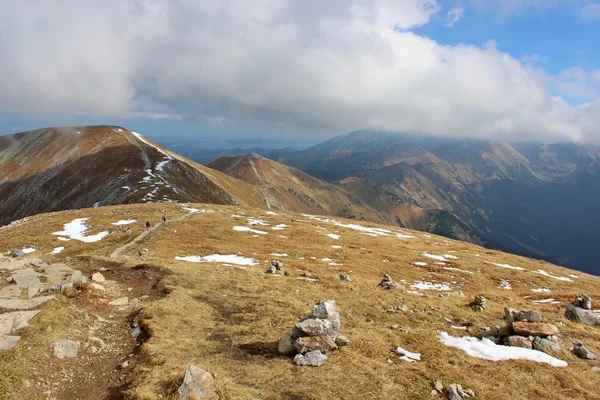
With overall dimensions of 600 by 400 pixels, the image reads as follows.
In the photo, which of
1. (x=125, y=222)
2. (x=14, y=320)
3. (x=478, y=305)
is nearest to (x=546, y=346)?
(x=478, y=305)

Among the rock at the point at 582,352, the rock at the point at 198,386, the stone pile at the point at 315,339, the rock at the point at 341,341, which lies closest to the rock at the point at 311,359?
the stone pile at the point at 315,339

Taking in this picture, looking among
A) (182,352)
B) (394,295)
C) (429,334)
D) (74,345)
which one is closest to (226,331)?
(182,352)

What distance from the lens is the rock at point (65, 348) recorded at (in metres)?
13.8

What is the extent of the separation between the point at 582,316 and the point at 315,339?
18424mm

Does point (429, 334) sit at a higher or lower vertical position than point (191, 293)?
higher

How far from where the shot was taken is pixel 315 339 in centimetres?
1425

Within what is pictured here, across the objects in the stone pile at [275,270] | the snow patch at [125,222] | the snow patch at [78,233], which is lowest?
the snow patch at [78,233]

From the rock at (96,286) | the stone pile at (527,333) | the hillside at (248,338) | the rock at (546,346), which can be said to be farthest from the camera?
the rock at (96,286)

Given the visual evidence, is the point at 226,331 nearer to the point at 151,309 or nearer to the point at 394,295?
the point at 151,309

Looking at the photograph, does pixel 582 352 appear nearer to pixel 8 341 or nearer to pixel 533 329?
pixel 533 329

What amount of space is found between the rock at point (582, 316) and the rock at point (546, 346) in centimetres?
799

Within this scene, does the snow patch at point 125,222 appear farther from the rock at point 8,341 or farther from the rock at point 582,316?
the rock at point 582,316

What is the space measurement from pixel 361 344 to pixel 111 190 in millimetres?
136025

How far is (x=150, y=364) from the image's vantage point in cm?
1349
